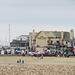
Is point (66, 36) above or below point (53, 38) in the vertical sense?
above

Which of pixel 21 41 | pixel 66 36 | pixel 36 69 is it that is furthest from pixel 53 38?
pixel 36 69

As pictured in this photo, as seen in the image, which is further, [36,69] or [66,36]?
[66,36]

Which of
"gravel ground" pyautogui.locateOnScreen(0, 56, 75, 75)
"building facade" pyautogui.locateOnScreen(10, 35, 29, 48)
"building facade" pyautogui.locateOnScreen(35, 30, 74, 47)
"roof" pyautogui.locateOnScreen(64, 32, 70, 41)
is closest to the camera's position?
"gravel ground" pyautogui.locateOnScreen(0, 56, 75, 75)

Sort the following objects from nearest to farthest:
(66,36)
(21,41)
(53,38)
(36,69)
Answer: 1. (36,69)
2. (66,36)
3. (53,38)
4. (21,41)

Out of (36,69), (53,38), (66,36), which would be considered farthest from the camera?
(53,38)

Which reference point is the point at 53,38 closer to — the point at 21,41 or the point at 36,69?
the point at 21,41

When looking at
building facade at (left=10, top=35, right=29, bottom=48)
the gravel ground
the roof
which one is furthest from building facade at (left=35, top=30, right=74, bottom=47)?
the gravel ground

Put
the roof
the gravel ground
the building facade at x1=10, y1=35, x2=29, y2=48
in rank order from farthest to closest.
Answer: the building facade at x1=10, y1=35, x2=29, y2=48 < the roof < the gravel ground

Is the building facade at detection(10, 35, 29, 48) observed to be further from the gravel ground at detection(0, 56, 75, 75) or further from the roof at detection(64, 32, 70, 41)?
the gravel ground at detection(0, 56, 75, 75)

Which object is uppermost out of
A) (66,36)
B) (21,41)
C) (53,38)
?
(66,36)

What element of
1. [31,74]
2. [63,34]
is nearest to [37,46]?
[63,34]

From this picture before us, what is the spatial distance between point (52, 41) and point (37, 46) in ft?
21.7

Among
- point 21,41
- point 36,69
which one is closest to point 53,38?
point 21,41

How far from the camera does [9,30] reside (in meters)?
133
